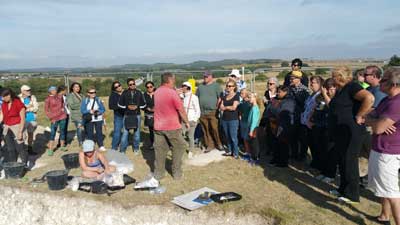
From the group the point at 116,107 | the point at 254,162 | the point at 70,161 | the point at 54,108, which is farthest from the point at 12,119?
the point at 254,162

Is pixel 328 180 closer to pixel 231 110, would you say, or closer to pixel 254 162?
pixel 254 162

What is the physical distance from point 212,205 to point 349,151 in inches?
85.5

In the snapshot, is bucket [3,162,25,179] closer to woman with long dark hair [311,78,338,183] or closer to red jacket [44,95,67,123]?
red jacket [44,95,67,123]

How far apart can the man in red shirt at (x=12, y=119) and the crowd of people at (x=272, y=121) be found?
18mm

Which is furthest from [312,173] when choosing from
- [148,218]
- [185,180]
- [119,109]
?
[119,109]

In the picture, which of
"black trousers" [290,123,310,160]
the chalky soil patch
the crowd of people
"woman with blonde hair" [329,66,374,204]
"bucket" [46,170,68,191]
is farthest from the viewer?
Answer: "black trousers" [290,123,310,160]

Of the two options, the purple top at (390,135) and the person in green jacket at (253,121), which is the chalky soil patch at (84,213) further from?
the person in green jacket at (253,121)

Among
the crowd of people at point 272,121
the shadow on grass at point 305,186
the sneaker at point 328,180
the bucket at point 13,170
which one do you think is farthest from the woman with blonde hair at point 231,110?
the bucket at point 13,170

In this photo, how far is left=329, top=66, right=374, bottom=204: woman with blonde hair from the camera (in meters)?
4.81

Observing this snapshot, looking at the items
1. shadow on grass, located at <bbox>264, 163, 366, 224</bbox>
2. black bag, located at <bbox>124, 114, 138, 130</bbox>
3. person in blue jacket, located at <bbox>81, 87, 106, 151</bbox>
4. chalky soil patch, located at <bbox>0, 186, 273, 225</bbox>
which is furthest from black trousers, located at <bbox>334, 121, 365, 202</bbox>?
person in blue jacket, located at <bbox>81, 87, 106, 151</bbox>

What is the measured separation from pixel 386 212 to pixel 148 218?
10.9 feet

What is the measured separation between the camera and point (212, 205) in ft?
18.1

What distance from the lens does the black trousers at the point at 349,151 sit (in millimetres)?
4863

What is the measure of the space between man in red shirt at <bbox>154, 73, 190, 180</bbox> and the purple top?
329 centimetres
